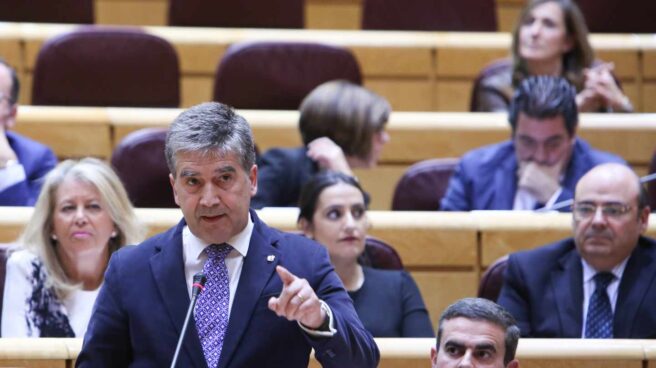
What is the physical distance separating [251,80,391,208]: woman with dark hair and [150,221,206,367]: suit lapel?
74 centimetres

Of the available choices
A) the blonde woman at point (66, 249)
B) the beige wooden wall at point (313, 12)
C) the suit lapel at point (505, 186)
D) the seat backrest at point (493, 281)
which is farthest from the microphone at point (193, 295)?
the beige wooden wall at point (313, 12)

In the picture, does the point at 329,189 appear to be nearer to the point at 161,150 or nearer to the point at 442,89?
the point at 161,150

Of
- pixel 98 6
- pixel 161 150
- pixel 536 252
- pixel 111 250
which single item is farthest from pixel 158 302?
pixel 98 6

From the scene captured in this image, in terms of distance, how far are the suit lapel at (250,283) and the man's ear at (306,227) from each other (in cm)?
55

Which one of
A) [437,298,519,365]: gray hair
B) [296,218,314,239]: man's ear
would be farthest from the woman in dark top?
[437,298,519,365]: gray hair

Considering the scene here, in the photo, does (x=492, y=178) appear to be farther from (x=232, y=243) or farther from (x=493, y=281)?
(x=232, y=243)

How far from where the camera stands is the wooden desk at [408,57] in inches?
87.0

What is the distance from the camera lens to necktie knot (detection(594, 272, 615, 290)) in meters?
1.48

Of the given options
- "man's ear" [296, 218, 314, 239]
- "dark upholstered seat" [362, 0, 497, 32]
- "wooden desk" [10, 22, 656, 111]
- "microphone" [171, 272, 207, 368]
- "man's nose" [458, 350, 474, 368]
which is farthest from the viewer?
"dark upholstered seat" [362, 0, 497, 32]

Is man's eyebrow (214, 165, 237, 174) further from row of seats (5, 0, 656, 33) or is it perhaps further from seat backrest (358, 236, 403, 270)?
row of seats (5, 0, 656, 33)

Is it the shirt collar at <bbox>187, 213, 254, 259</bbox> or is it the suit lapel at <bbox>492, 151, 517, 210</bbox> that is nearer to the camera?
the shirt collar at <bbox>187, 213, 254, 259</bbox>

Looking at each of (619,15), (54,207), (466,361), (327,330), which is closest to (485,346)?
(466,361)

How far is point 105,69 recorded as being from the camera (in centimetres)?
202

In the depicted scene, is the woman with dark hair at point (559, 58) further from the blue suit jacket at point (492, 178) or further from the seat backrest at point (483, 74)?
the blue suit jacket at point (492, 178)
